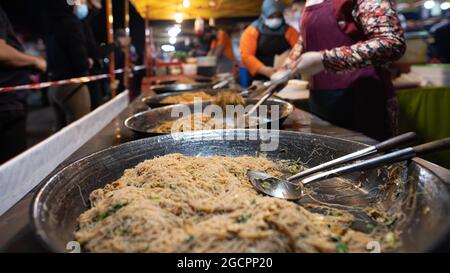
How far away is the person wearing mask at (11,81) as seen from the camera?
8.54 feet

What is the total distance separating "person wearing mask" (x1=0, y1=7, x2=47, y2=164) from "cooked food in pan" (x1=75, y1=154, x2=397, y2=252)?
6.77ft

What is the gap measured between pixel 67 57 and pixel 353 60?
3519mm

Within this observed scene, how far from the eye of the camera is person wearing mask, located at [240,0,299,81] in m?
5.10

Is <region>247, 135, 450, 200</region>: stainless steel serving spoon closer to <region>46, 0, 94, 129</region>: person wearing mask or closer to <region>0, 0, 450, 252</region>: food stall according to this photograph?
<region>0, 0, 450, 252</region>: food stall

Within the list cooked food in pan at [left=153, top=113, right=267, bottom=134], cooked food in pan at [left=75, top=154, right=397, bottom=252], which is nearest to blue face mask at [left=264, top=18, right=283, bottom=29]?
cooked food in pan at [left=153, top=113, right=267, bottom=134]

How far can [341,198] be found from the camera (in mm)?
1173

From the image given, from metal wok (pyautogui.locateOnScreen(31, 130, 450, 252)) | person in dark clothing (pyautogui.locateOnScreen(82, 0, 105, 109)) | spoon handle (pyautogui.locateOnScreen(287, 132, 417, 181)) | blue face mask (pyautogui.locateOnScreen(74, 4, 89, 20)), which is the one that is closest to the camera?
metal wok (pyautogui.locateOnScreen(31, 130, 450, 252))

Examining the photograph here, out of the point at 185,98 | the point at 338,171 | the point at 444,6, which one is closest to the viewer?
the point at 338,171

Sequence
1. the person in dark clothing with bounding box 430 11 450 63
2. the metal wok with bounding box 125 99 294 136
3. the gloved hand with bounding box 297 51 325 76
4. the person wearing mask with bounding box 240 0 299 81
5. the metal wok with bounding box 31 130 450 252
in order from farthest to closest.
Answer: the person in dark clothing with bounding box 430 11 450 63
the person wearing mask with bounding box 240 0 299 81
the gloved hand with bounding box 297 51 325 76
the metal wok with bounding box 125 99 294 136
the metal wok with bounding box 31 130 450 252

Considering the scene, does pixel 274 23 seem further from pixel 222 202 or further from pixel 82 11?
pixel 222 202

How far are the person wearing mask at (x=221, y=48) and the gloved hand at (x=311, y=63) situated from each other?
7266 mm

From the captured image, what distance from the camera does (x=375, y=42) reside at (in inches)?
81.1

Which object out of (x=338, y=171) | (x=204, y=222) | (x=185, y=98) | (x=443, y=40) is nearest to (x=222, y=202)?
(x=204, y=222)

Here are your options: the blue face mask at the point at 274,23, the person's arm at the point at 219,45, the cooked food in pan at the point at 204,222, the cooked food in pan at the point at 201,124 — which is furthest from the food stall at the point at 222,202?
the person's arm at the point at 219,45
